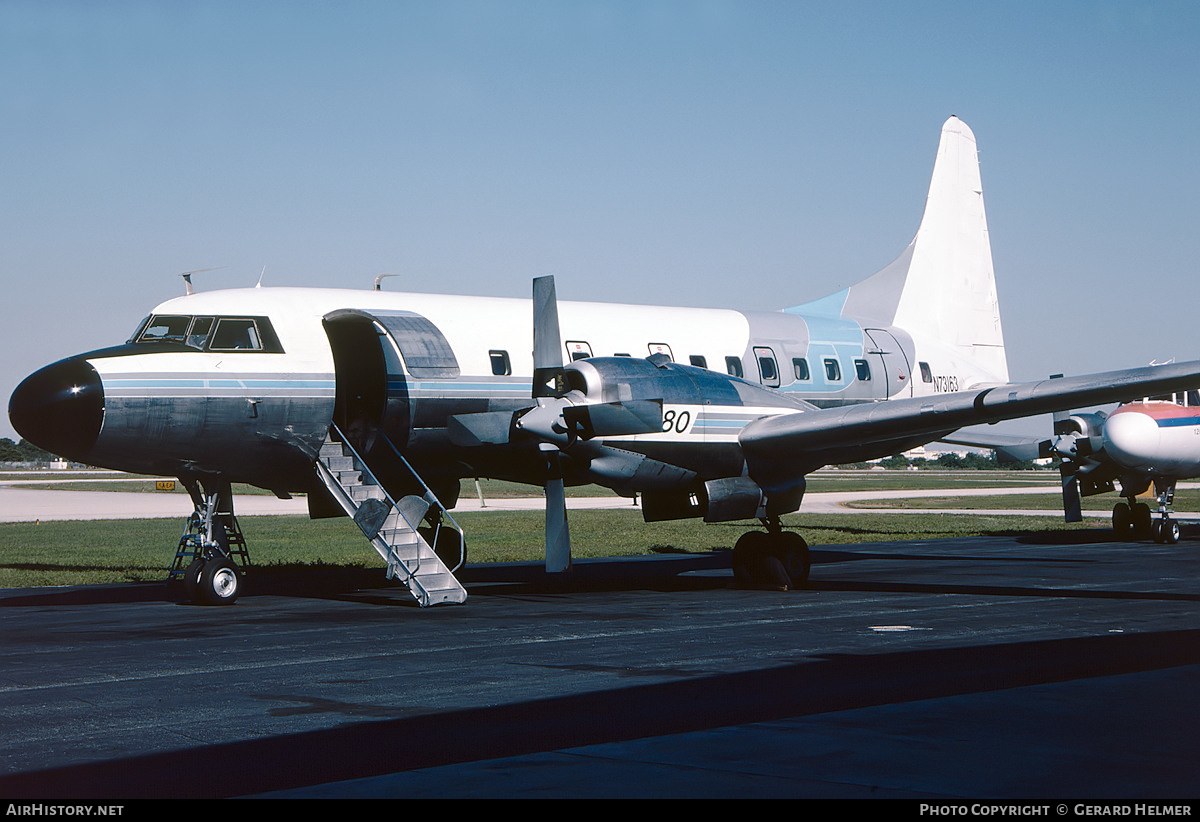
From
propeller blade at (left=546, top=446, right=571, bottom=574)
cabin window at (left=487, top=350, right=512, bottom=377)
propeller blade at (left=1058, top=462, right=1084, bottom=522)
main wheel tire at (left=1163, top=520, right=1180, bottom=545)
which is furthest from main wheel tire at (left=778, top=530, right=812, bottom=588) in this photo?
propeller blade at (left=1058, top=462, right=1084, bottom=522)

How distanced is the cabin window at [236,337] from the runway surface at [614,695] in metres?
3.63

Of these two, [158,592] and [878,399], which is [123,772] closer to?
[158,592]

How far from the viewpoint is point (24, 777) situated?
7457mm

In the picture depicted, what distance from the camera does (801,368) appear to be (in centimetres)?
2338

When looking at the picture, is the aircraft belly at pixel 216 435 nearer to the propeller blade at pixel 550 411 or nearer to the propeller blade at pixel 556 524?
the propeller blade at pixel 550 411

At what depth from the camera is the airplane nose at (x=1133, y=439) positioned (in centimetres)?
2889

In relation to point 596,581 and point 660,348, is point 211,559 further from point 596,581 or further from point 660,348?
point 660,348

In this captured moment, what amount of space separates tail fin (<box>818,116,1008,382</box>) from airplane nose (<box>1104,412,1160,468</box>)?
3169 mm

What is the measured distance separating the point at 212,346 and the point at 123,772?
10.6 meters

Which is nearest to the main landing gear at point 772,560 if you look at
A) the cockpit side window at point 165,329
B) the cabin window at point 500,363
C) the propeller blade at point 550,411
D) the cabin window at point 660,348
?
the propeller blade at point 550,411

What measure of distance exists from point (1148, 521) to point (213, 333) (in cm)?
2401
